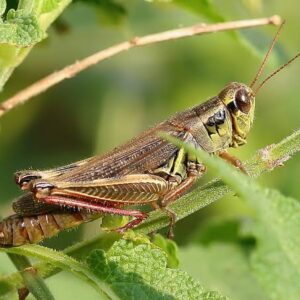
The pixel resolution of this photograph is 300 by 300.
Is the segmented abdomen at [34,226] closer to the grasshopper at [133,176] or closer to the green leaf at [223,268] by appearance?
the grasshopper at [133,176]

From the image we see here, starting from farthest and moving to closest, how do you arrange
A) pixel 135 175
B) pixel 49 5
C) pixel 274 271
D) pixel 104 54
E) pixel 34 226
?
pixel 135 175 < pixel 104 54 < pixel 34 226 < pixel 49 5 < pixel 274 271

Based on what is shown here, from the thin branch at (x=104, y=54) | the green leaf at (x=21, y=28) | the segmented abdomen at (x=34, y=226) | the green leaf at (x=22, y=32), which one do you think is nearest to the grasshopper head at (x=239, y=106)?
the thin branch at (x=104, y=54)

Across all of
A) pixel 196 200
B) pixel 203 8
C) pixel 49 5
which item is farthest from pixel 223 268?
pixel 49 5

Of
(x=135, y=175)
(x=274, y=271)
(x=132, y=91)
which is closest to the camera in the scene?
(x=274, y=271)

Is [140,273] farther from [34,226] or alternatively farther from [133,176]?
[133,176]

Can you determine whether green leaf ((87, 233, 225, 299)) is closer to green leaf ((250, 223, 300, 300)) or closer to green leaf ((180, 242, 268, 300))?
green leaf ((250, 223, 300, 300))

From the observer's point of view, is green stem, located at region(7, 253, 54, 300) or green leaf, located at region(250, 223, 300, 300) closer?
green leaf, located at region(250, 223, 300, 300)

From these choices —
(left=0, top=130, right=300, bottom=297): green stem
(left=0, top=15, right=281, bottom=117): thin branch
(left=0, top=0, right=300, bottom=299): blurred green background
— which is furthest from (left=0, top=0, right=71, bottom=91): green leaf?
(left=0, top=0, right=300, bottom=299): blurred green background
